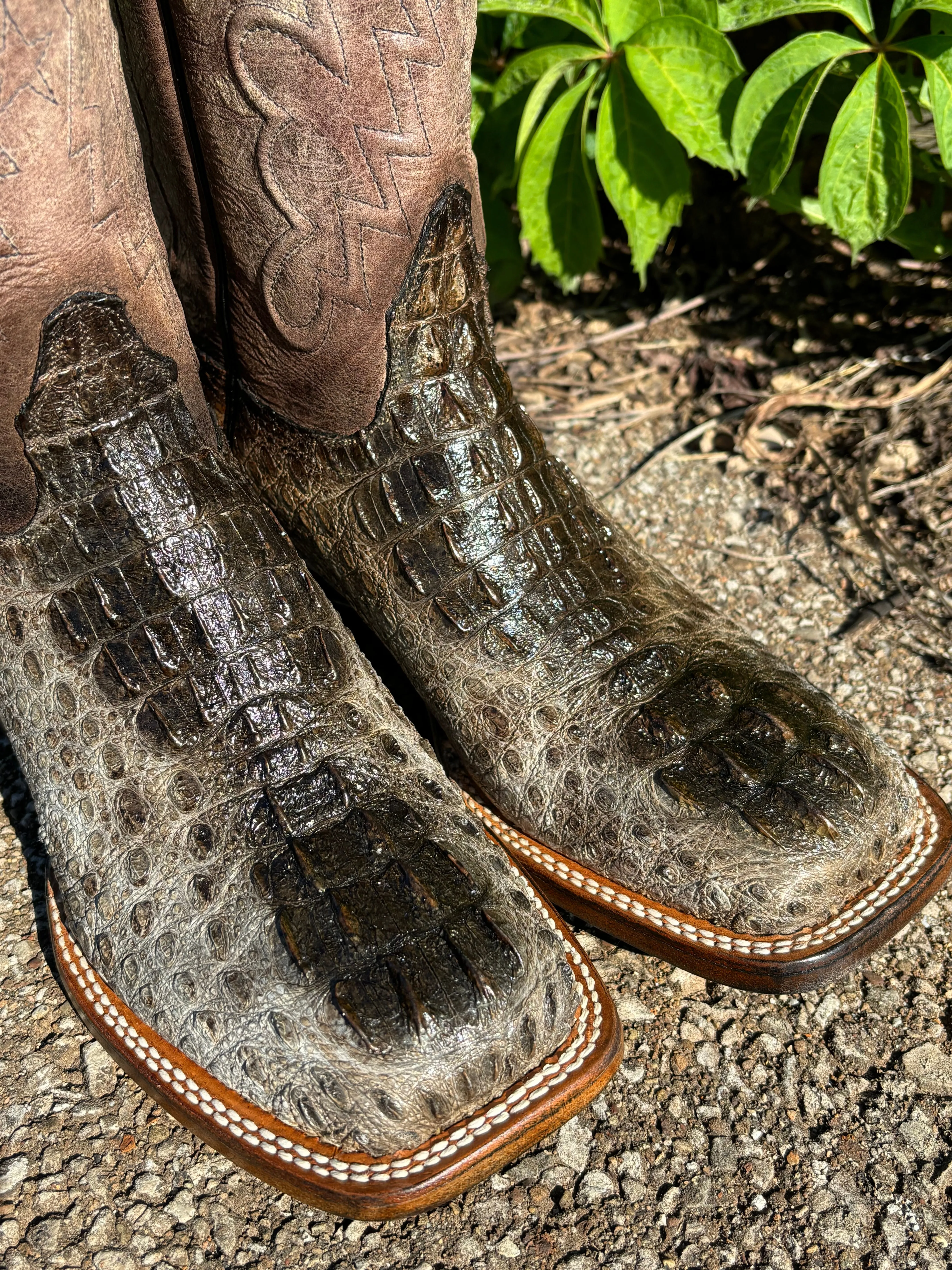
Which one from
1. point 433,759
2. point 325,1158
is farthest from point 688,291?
point 325,1158

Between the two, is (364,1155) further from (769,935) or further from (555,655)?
(555,655)

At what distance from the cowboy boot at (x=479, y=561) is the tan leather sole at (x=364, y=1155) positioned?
0.19 meters

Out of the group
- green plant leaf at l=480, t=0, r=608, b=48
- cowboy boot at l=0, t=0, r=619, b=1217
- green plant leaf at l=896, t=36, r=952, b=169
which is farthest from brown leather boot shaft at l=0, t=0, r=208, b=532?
green plant leaf at l=896, t=36, r=952, b=169

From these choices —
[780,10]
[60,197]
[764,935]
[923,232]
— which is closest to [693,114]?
[780,10]

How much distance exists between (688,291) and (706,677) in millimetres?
1587

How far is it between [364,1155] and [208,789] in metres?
0.41

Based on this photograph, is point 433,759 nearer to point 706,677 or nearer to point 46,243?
point 706,677

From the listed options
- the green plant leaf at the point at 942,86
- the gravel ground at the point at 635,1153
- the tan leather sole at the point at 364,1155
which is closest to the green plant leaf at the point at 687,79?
the green plant leaf at the point at 942,86

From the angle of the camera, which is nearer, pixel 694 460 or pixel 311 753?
pixel 311 753

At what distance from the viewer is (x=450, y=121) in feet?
4.33

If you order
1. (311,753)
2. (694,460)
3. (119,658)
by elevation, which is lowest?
(694,460)

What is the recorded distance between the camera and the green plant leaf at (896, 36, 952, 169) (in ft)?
6.15

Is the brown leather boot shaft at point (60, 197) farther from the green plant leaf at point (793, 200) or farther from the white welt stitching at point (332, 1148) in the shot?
the green plant leaf at point (793, 200)

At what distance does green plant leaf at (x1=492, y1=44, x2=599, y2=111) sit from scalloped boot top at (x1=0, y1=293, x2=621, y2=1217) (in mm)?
1162
